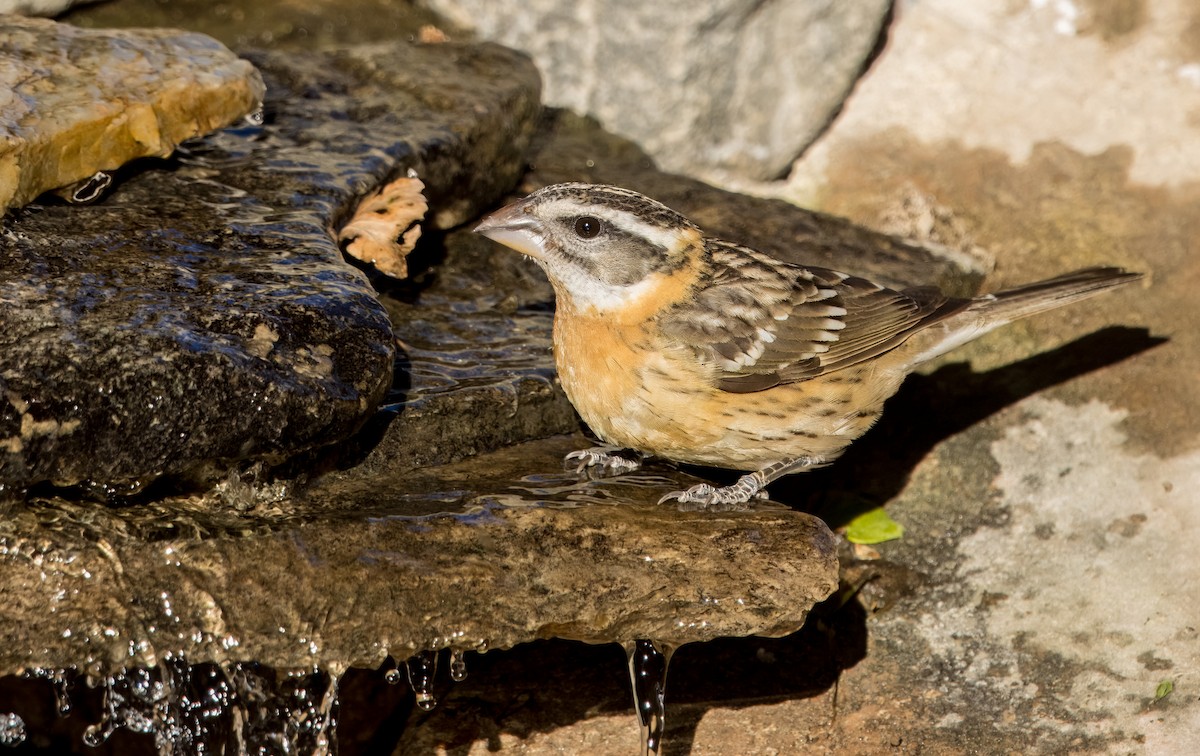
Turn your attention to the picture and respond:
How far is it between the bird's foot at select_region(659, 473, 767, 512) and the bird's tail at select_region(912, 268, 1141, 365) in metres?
1.47

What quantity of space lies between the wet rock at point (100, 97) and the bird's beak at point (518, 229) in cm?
164

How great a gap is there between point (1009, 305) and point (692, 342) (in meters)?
1.86

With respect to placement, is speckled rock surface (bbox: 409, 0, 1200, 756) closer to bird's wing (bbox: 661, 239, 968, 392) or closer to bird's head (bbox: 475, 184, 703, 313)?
bird's wing (bbox: 661, 239, 968, 392)

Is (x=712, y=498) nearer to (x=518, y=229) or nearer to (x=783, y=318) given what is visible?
(x=783, y=318)

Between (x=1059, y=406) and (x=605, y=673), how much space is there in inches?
127

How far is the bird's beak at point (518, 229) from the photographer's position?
566 centimetres

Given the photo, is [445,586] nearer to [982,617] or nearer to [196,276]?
[196,276]

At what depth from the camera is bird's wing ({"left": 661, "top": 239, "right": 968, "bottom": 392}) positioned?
566 centimetres

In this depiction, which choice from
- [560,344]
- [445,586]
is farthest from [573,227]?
[445,586]

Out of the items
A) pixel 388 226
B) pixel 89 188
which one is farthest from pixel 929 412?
pixel 89 188

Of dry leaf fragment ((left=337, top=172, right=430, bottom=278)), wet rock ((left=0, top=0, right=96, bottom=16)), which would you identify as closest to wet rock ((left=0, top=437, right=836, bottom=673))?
dry leaf fragment ((left=337, top=172, right=430, bottom=278))

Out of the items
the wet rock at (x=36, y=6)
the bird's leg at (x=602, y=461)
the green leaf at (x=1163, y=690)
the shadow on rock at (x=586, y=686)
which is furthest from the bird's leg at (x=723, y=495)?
the wet rock at (x=36, y=6)

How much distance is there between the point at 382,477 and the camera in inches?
207

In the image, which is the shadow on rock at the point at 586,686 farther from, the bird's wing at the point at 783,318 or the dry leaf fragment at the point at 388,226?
the dry leaf fragment at the point at 388,226
